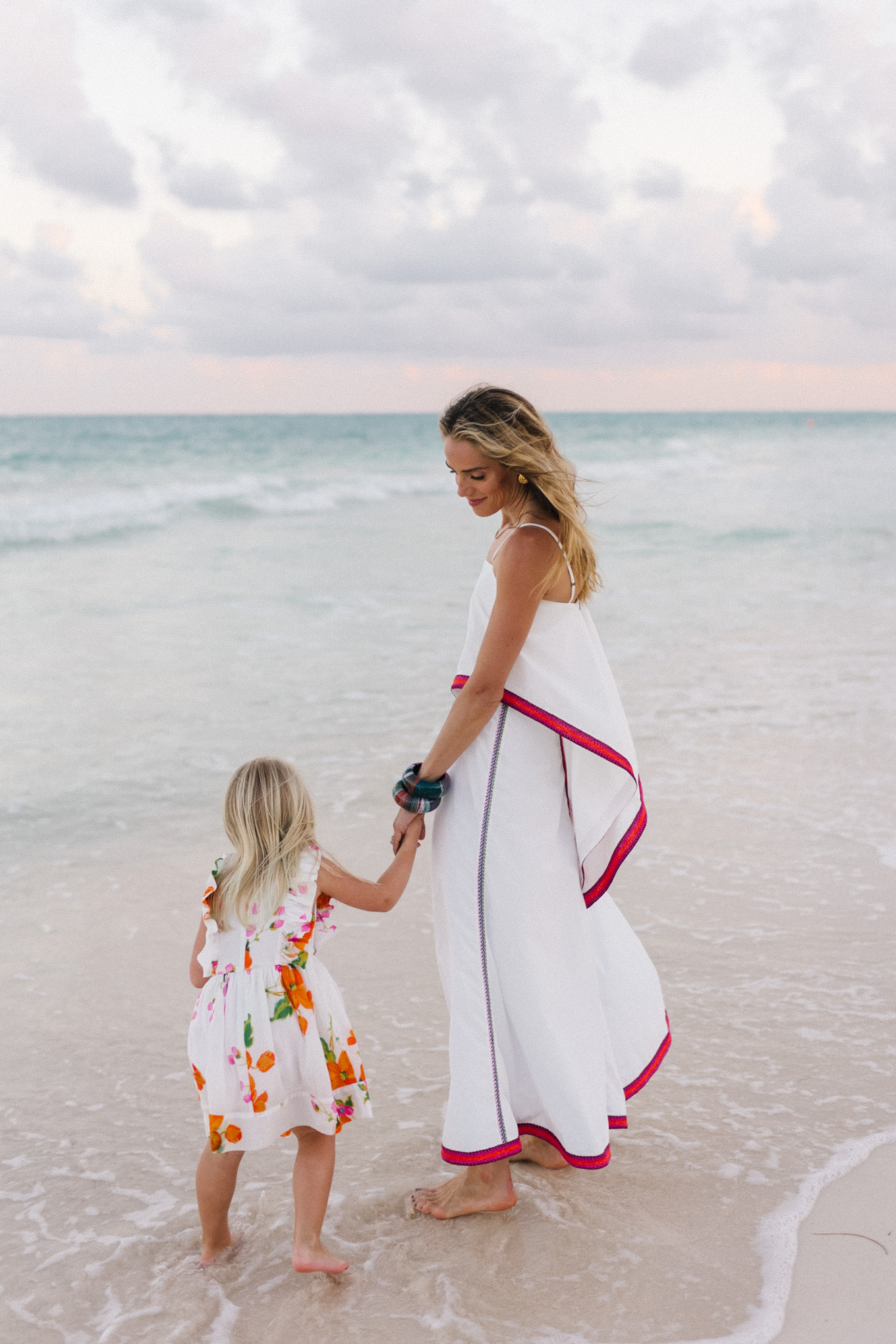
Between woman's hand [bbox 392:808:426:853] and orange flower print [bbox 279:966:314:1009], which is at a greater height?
woman's hand [bbox 392:808:426:853]

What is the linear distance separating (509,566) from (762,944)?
2.12 m

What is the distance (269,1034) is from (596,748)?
88 cm

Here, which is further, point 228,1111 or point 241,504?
point 241,504

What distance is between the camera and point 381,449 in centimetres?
4081

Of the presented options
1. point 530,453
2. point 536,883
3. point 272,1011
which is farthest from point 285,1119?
point 530,453

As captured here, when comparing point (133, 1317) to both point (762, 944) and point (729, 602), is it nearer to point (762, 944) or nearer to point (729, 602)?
point (762, 944)

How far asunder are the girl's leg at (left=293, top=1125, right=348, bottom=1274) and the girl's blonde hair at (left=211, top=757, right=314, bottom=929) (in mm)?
480

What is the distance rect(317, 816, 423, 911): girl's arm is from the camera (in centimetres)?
246

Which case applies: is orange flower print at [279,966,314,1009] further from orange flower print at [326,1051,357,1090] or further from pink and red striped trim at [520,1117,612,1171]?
pink and red striped trim at [520,1117,612,1171]

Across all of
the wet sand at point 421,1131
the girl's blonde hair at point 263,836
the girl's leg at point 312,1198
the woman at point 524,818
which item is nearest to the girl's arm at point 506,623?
the woman at point 524,818

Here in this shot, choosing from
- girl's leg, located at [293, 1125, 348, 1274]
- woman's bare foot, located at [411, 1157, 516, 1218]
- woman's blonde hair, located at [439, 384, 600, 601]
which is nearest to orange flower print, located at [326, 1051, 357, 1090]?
girl's leg, located at [293, 1125, 348, 1274]

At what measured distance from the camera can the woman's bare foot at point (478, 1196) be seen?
2.63 m

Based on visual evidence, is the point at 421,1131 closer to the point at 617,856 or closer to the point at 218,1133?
the point at 218,1133

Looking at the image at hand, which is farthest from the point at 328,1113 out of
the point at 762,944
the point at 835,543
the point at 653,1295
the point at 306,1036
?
the point at 835,543
